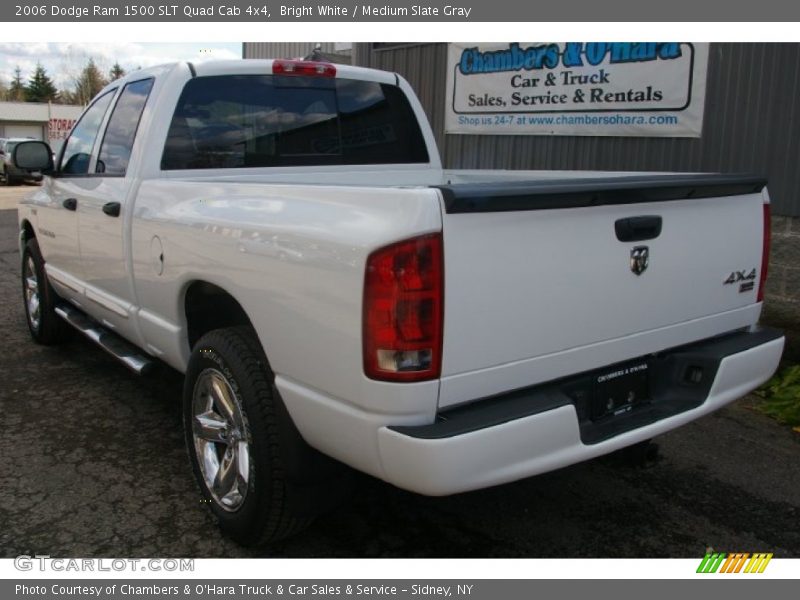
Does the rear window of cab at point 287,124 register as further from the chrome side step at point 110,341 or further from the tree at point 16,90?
the tree at point 16,90

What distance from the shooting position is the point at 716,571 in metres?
2.98

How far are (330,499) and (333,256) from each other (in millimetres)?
1030

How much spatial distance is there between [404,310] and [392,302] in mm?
43

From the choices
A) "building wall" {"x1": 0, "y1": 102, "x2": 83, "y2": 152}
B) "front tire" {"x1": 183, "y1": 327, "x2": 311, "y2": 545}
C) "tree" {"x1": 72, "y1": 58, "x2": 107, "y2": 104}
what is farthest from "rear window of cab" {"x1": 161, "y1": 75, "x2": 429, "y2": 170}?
"tree" {"x1": 72, "y1": 58, "x2": 107, "y2": 104}

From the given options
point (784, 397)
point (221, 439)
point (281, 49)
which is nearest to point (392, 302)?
point (221, 439)

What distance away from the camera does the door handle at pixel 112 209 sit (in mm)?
3855

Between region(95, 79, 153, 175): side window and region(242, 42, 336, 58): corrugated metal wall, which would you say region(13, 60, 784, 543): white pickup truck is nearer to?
region(95, 79, 153, 175): side window

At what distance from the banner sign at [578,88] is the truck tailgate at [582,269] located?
311 centimetres

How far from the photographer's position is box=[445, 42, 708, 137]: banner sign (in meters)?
6.01

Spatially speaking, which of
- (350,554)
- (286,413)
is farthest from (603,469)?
(286,413)

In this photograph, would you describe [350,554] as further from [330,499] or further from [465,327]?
[465,327]

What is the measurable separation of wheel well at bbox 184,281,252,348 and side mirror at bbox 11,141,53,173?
2327 millimetres

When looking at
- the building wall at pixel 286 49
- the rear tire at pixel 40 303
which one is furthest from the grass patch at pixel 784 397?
the building wall at pixel 286 49

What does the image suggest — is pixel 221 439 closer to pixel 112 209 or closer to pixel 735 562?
pixel 112 209
